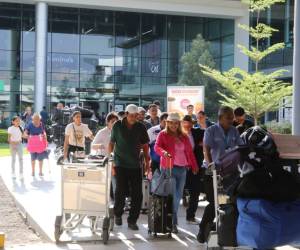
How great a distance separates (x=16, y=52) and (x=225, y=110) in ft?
121

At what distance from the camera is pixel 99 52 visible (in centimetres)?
4347

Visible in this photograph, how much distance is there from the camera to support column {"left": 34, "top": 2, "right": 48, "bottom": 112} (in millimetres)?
40219

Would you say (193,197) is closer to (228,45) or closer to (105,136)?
(105,136)

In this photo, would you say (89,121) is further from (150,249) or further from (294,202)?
(294,202)

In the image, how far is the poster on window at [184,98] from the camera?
1597cm

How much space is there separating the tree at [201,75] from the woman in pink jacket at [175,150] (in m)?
29.5

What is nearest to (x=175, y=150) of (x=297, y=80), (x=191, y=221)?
(x=191, y=221)

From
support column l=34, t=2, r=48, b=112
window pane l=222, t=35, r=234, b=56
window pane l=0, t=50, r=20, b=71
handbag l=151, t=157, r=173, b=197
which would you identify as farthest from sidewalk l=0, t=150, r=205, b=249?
window pane l=222, t=35, r=234, b=56

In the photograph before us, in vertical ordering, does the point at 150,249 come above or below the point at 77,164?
below

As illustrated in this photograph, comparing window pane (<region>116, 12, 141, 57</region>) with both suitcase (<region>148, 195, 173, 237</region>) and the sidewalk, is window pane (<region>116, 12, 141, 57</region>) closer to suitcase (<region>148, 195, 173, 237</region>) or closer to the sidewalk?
the sidewalk

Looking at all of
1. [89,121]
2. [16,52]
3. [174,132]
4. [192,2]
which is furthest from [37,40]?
[174,132]

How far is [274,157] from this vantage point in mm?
5273

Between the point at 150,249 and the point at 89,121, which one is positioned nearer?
the point at 150,249

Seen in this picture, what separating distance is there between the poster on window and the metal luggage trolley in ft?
26.5
